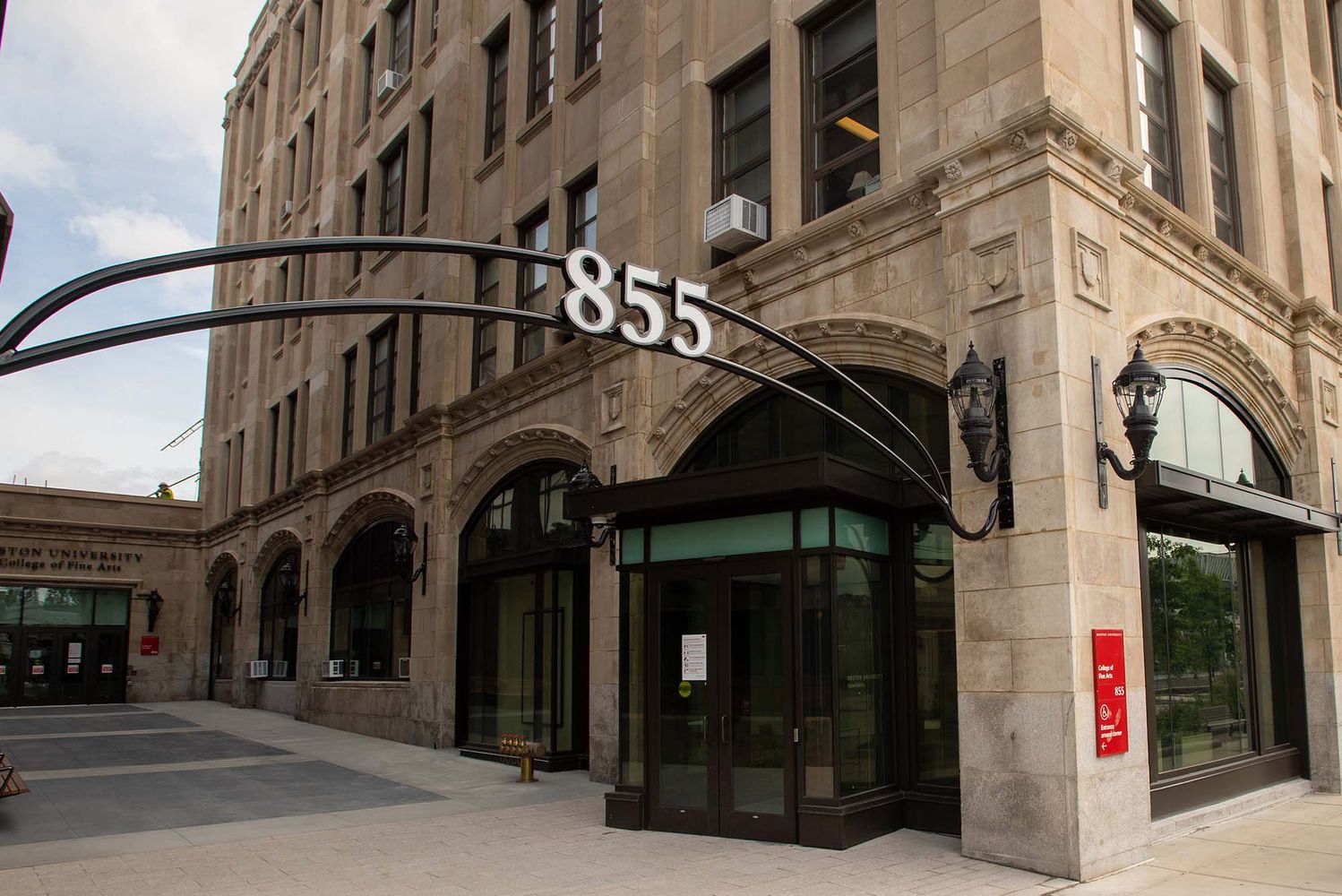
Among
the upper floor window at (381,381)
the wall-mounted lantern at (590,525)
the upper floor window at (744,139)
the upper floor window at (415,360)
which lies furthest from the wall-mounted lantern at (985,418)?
the upper floor window at (381,381)

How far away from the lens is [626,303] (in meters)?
7.47

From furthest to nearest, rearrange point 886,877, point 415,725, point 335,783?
point 415,725, point 335,783, point 886,877

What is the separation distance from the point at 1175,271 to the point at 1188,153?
230 centimetres

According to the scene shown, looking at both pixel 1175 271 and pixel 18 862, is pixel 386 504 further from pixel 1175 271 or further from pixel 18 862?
pixel 1175 271

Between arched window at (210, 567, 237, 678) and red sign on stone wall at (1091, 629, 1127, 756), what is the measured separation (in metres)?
31.2

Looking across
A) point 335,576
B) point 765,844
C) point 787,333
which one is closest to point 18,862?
point 765,844

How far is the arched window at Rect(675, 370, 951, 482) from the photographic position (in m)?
11.1

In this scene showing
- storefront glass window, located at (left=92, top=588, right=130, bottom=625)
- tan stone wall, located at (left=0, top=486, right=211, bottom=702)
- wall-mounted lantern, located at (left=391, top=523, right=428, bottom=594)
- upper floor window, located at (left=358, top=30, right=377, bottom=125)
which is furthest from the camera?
storefront glass window, located at (left=92, top=588, right=130, bottom=625)

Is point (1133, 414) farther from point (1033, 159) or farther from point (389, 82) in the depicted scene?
point (389, 82)

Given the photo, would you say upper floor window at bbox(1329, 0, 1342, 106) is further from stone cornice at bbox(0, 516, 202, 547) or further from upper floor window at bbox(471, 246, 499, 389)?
stone cornice at bbox(0, 516, 202, 547)

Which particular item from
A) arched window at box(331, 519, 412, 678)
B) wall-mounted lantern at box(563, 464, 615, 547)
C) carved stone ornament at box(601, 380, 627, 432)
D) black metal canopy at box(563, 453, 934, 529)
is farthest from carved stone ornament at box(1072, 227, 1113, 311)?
arched window at box(331, 519, 412, 678)

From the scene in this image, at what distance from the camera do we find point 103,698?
A: 3528cm

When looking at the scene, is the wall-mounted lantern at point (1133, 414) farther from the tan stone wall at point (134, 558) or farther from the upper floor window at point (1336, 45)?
the tan stone wall at point (134, 558)

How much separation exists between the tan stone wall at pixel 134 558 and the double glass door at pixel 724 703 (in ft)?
103
